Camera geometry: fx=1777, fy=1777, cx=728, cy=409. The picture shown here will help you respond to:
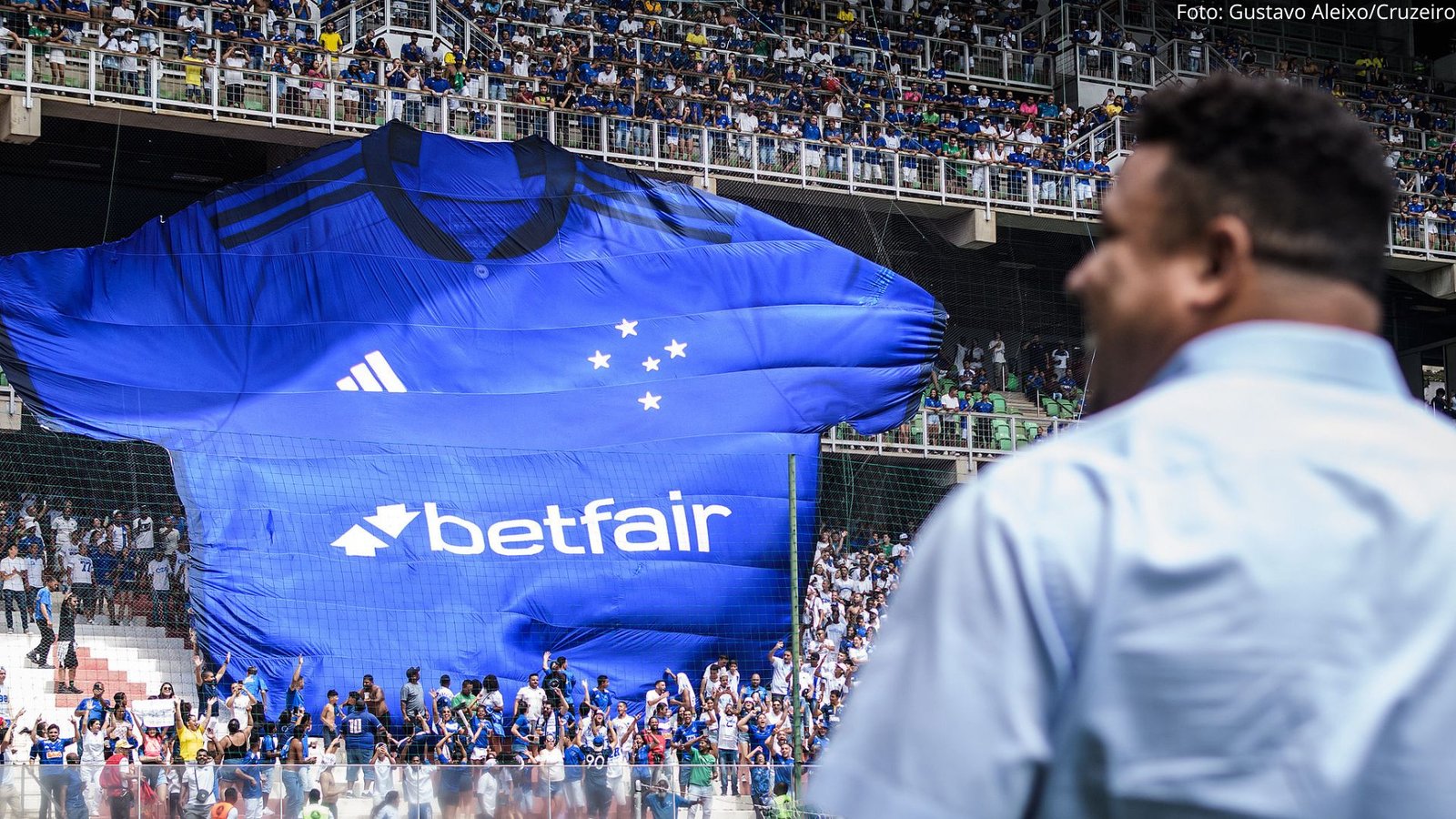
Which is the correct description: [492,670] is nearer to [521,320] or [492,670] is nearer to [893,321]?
[521,320]

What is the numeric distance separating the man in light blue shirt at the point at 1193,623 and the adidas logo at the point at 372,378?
15.4 metres

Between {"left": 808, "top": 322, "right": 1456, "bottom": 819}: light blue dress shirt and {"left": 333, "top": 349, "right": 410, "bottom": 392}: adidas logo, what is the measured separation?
15.4 m

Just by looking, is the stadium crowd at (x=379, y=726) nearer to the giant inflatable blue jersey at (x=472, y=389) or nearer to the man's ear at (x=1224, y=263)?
the giant inflatable blue jersey at (x=472, y=389)

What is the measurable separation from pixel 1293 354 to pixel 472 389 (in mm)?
15815

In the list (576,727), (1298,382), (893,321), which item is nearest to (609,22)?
(893,321)

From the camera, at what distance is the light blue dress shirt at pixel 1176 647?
89 centimetres

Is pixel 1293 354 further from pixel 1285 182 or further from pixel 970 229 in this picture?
pixel 970 229

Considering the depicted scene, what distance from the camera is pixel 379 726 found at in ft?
43.3

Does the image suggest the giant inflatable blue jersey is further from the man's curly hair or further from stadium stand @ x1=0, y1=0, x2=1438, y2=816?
the man's curly hair

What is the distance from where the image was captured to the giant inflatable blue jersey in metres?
14.8

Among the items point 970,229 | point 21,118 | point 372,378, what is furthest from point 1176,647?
point 970,229

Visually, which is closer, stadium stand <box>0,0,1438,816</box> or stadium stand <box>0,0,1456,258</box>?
stadium stand <box>0,0,1438,816</box>

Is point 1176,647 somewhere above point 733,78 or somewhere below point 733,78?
below

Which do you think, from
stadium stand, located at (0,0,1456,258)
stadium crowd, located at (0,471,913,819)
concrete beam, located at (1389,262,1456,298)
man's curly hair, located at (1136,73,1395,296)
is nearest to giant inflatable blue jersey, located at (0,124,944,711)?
stadium crowd, located at (0,471,913,819)
